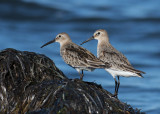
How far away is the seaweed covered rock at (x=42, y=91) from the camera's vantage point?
6332mm

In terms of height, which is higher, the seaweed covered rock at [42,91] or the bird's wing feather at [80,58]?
the bird's wing feather at [80,58]

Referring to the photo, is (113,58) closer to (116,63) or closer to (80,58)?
(116,63)

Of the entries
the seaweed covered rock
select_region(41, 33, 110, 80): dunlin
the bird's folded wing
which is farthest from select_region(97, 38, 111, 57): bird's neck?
the seaweed covered rock

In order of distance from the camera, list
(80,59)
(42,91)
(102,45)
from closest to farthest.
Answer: (42,91), (80,59), (102,45)

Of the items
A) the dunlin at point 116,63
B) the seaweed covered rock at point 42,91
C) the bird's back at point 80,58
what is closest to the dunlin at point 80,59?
the bird's back at point 80,58

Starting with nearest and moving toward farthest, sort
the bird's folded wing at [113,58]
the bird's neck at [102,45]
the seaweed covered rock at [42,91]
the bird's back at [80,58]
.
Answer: the seaweed covered rock at [42,91]
the bird's back at [80,58]
the bird's folded wing at [113,58]
the bird's neck at [102,45]

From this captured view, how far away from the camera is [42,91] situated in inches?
260

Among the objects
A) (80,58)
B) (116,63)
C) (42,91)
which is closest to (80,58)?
(80,58)

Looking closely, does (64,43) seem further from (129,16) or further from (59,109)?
(129,16)

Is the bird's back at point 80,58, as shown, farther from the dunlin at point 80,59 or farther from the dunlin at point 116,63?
the dunlin at point 116,63

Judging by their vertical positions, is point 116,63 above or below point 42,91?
above

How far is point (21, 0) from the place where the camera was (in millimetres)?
22359

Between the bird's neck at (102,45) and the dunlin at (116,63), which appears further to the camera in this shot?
the bird's neck at (102,45)

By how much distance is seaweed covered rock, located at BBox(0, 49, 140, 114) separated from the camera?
633 centimetres
